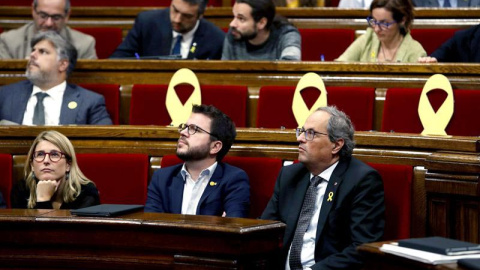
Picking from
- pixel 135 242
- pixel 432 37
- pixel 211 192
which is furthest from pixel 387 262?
pixel 432 37

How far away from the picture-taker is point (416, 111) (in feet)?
5.12

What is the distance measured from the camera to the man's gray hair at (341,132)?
131cm

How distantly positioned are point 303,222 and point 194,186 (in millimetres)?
230

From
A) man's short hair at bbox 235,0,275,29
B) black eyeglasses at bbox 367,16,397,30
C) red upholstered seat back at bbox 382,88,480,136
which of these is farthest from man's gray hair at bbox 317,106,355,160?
man's short hair at bbox 235,0,275,29

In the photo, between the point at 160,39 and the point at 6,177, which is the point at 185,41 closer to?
the point at 160,39

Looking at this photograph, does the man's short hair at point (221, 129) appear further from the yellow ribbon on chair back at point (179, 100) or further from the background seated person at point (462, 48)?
the background seated person at point (462, 48)

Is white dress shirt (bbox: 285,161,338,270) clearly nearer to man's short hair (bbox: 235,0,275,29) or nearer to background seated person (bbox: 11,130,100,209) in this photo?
background seated person (bbox: 11,130,100,209)

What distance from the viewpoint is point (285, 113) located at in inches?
64.6

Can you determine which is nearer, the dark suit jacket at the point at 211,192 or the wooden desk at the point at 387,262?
the wooden desk at the point at 387,262

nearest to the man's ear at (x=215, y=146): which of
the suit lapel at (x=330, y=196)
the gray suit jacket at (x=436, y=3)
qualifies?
the suit lapel at (x=330, y=196)

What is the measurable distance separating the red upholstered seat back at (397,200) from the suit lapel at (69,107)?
2.30 feet

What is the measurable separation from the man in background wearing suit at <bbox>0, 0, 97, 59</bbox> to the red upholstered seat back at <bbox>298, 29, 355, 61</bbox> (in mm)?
519

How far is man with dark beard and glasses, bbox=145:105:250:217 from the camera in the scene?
54.9 inches

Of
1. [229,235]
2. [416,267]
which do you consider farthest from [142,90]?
[416,267]
